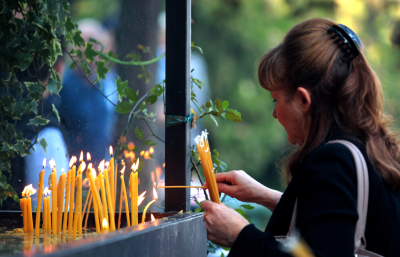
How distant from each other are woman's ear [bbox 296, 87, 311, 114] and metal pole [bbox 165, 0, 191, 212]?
0.52 m

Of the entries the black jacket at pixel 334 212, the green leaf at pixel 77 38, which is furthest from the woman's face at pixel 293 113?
the green leaf at pixel 77 38

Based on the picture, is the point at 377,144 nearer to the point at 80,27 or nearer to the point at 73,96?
→ the point at 73,96

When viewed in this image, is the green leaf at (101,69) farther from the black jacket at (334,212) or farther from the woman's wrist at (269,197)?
the black jacket at (334,212)

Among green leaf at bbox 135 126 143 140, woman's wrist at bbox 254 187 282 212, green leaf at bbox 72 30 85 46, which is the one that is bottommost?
woman's wrist at bbox 254 187 282 212

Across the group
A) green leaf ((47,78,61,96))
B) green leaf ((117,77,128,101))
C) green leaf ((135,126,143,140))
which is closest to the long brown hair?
green leaf ((135,126,143,140))

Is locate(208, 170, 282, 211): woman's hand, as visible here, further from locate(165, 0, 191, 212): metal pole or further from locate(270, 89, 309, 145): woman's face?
locate(270, 89, 309, 145): woman's face

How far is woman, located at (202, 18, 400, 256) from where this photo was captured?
2.23 ft

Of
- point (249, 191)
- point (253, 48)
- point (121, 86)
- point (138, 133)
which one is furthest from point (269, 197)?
point (253, 48)

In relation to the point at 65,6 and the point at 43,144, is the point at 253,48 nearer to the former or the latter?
the point at 65,6

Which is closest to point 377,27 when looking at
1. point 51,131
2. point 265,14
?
point 265,14

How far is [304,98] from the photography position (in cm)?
85

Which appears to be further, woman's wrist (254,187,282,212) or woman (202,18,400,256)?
woman's wrist (254,187,282,212)

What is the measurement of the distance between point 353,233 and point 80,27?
1.49 meters

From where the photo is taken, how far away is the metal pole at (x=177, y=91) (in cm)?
130
